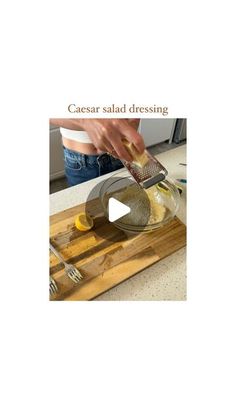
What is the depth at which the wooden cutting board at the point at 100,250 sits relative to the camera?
484mm

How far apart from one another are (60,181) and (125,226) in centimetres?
20

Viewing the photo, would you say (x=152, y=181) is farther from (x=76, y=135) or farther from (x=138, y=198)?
(x=76, y=135)

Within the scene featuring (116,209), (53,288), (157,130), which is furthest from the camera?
(157,130)

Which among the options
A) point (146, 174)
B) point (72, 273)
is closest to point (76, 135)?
point (146, 174)

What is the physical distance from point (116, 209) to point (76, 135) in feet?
0.50

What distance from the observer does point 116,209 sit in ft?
1.89

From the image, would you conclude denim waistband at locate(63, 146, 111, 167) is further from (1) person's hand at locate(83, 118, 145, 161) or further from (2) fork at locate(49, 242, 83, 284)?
(2) fork at locate(49, 242, 83, 284)

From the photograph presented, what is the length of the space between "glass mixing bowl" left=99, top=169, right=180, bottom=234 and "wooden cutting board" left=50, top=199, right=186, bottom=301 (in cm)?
1

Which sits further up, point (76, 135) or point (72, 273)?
point (76, 135)

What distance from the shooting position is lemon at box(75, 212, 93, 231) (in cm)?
54

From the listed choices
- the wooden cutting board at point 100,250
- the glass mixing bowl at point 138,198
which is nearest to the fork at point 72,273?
the wooden cutting board at point 100,250

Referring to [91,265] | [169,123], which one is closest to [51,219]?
[91,265]

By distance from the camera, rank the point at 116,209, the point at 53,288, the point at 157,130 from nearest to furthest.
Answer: the point at 53,288 → the point at 116,209 → the point at 157,130

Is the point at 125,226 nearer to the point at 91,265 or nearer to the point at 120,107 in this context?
the point at 91,265
